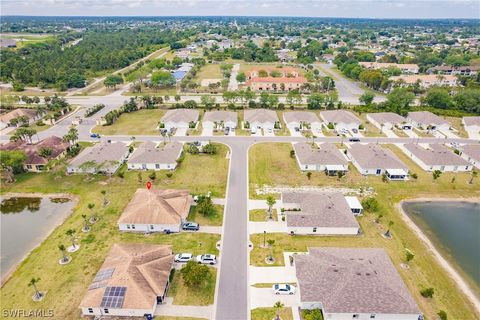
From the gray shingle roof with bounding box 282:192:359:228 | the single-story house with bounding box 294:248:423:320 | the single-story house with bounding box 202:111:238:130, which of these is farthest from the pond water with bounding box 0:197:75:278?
the single-story house with bounding box 202:111:238:130

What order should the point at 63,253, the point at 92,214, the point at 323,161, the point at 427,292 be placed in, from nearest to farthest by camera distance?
the point at 427,292 < the point at 63,253 < the point at 92,214 < the point at 323,161

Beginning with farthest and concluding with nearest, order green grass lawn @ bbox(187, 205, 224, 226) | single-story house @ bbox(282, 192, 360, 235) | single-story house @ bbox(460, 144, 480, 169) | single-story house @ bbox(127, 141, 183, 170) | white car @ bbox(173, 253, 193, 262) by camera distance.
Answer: single-story house @ bbox(460, 144, 480, 169)
single-story house @ bbox(127, 141, 183, 170)
green grass lawn @ bbox(187, 205, 224, 226)
single-story house @ bbox(282, 192, 360, 235)
white car @ bbox(173, 253, 193, 262)

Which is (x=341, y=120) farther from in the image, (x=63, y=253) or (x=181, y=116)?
(x=63, y=253)

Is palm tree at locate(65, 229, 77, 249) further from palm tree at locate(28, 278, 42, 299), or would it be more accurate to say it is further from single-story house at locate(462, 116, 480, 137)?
single-story house at locate(462, 116, 480, 137)

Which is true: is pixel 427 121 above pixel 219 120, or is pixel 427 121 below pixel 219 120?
above

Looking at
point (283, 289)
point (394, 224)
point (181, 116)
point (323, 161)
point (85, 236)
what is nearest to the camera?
point (283, 289)

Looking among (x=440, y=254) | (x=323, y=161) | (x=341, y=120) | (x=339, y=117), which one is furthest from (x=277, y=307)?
(x=339, y=117)
